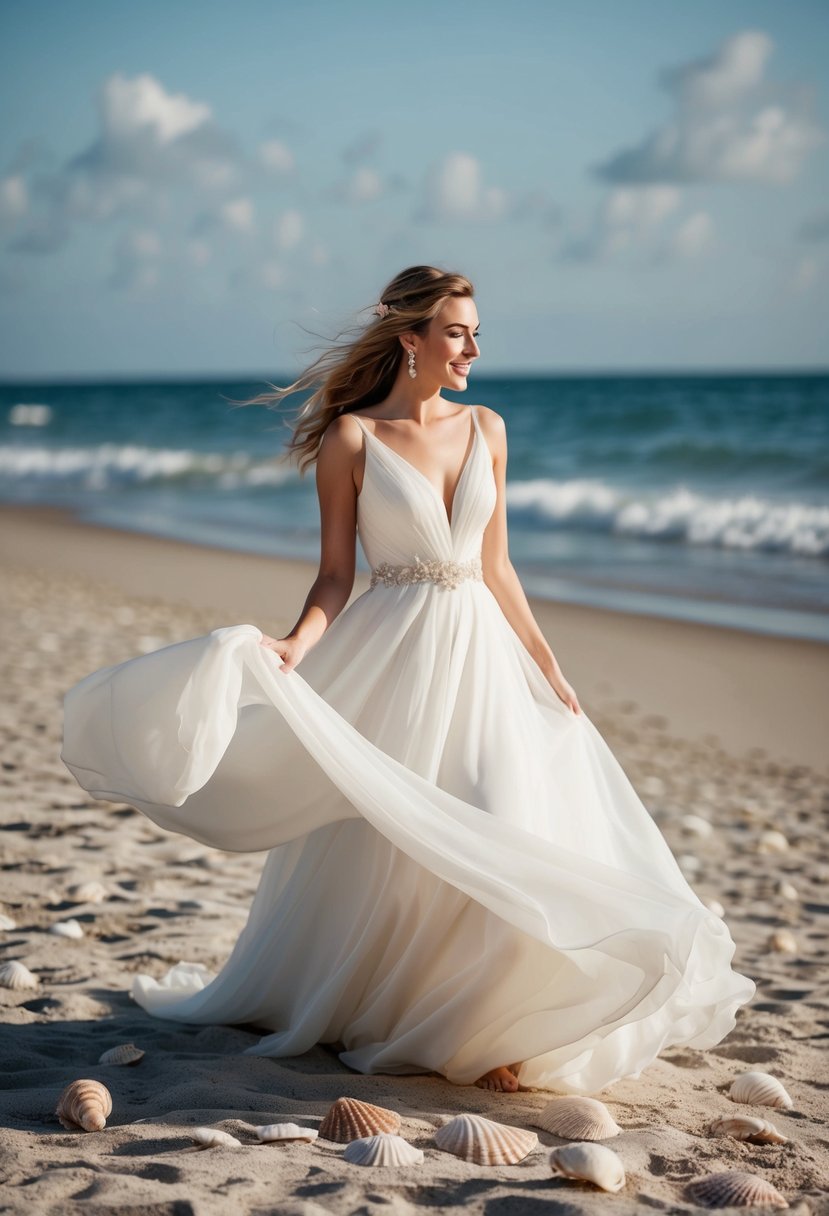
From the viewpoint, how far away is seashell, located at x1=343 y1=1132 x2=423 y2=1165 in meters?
2.82

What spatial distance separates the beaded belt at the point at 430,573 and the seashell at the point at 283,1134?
1.57 meters

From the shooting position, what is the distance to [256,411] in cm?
4900

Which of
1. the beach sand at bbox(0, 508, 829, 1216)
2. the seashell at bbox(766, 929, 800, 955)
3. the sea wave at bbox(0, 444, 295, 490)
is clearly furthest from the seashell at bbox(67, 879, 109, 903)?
the sea wave at bbox(0, 444, 295, 490)

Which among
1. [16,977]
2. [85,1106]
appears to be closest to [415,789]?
[85,1106]

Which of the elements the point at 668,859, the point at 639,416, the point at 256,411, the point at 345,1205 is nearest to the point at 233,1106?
the point at 345,1205

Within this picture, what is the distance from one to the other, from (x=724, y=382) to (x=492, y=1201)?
161 ft

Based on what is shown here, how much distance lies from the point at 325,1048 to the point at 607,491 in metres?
20.5

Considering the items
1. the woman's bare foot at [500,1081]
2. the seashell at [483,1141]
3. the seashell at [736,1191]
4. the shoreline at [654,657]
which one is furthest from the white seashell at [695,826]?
the seashell at [736,1191]

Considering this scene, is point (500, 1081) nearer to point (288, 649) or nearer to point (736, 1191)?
point (736, 1191)

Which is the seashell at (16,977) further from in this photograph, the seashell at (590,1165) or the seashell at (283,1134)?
the seashell at (590,1165)

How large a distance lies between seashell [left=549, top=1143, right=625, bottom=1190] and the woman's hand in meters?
1.42

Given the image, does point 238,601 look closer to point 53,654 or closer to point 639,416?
point 53,654

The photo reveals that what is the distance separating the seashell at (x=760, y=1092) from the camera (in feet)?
11.8

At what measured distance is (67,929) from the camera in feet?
15.5
